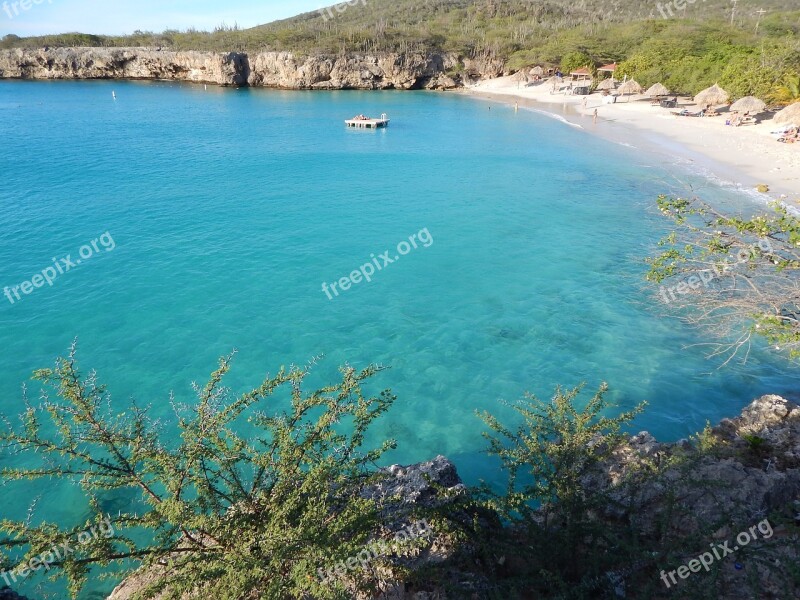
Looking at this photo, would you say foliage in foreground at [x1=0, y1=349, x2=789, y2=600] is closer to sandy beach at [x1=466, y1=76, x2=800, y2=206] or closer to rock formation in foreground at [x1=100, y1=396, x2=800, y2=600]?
rock formation in foreground at [x1=100, y1=396, x2=800, y2=600]

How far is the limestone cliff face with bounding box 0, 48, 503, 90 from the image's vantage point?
324 feet

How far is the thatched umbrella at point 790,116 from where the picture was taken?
38312 millimetres

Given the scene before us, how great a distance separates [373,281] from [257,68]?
325 ft

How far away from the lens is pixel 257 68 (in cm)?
10156

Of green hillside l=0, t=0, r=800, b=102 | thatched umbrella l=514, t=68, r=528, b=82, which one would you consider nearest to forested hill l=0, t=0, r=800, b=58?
green hillside l=0, t=0, r=800, b=102

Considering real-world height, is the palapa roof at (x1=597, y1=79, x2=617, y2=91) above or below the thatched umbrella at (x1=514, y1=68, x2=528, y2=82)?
below

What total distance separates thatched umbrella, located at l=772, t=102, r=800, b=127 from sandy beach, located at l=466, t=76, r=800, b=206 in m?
0.73

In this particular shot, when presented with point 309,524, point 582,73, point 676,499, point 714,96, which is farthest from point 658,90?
point 309,524

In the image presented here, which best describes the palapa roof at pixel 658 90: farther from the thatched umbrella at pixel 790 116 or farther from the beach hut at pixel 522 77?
the beach hut at pixel 522 77

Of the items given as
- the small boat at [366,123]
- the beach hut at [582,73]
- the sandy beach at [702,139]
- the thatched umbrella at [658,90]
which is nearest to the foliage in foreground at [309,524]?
the sandy beach at [702,139]

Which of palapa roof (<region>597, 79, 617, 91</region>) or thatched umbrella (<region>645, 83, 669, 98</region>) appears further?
palapa roof (<region>597, 79, 617, 91</region>)

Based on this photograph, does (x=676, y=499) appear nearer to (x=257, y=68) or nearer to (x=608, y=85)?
(x=608, y=85)

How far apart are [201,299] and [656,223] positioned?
24.0 m

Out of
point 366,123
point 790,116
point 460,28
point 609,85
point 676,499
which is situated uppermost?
point 460,28
